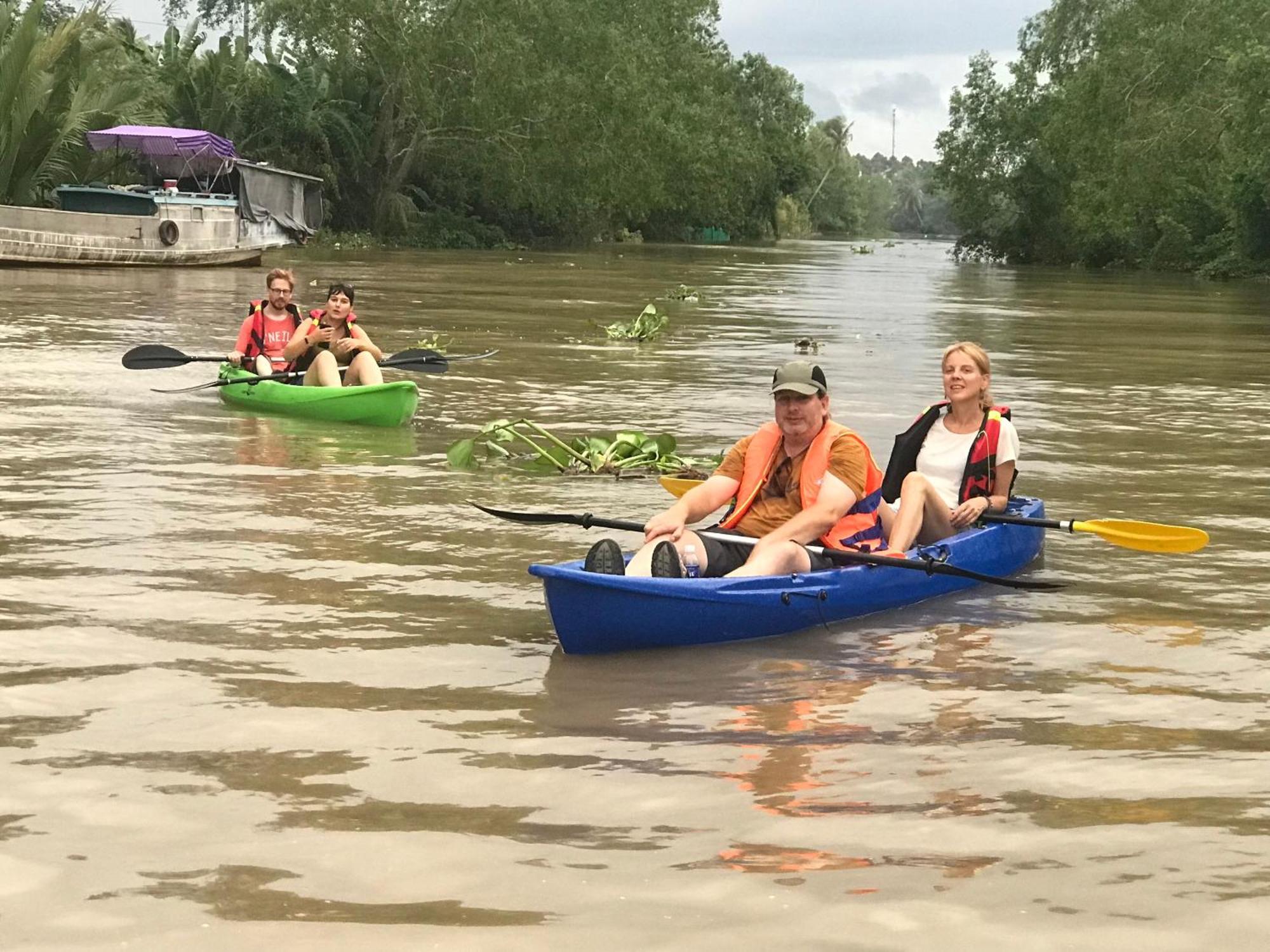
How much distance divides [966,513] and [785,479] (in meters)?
1.33

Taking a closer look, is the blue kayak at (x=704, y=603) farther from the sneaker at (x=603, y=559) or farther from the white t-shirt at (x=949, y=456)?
the white t-shirt at (x=949, y=456)

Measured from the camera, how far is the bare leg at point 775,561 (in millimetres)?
6969

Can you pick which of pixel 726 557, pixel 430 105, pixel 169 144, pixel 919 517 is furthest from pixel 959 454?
pixel 430 105

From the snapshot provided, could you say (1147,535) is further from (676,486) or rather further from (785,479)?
(676,486)

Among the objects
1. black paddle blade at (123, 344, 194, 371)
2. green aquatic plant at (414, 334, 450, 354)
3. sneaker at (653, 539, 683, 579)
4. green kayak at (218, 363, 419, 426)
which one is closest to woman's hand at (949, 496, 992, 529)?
sneaker at (653, 539, 683, 579)

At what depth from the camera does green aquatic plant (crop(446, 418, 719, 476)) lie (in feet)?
35.9

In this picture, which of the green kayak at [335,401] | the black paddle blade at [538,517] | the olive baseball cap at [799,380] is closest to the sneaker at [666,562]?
the black paddle blade at [538,517]

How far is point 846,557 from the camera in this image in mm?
7238

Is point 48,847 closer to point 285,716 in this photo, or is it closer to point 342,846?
point 342,846

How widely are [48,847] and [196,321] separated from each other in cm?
1803

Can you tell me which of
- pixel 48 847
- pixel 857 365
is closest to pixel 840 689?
pixel 48 847

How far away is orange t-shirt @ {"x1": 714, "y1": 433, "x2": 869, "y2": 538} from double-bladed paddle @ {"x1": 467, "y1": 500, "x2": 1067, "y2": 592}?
9 centimetres

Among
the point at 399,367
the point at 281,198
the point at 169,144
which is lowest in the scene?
the point at 399,367

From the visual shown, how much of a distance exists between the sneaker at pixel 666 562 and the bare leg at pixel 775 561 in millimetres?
236
